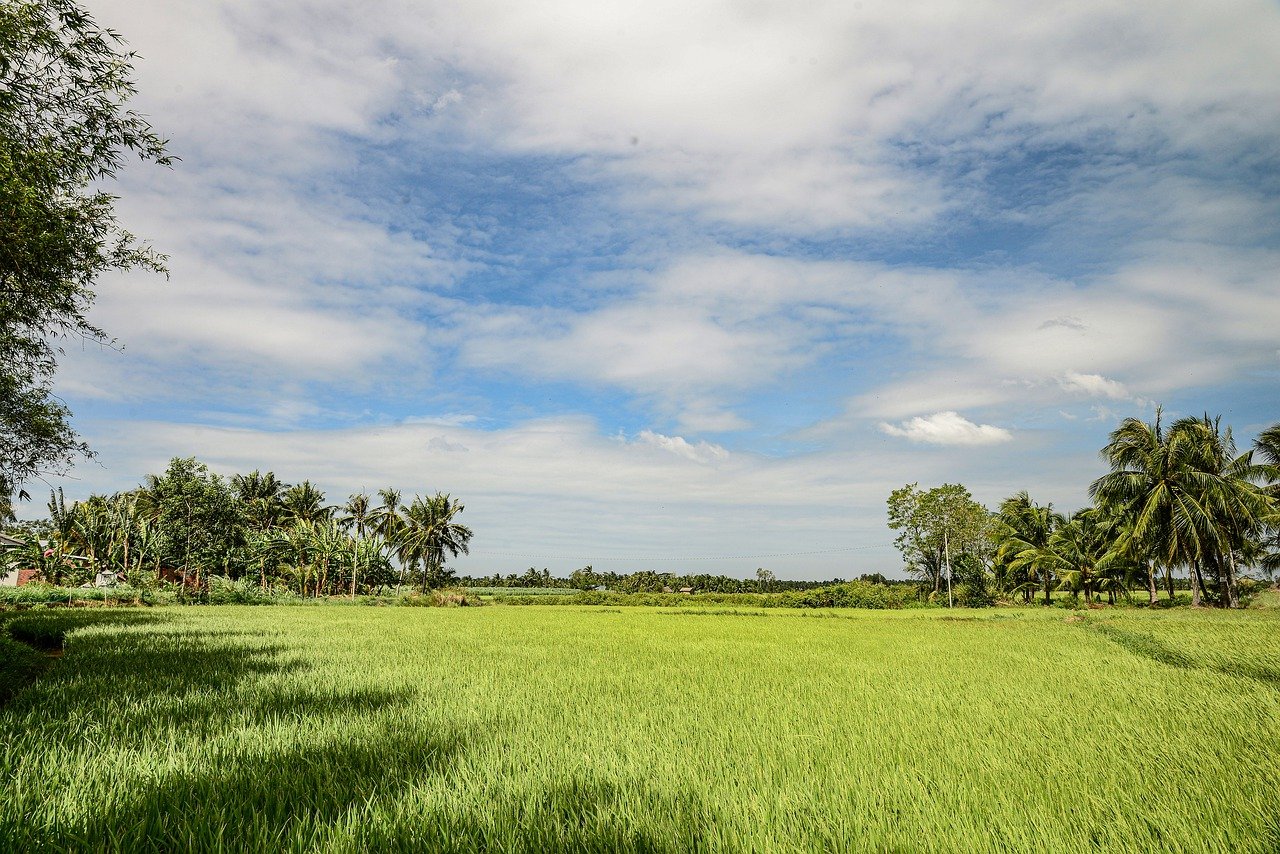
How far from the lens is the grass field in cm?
318

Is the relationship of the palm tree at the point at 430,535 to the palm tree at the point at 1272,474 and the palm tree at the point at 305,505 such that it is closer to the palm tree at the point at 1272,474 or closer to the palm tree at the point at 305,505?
the palm tree at the point at 305,505

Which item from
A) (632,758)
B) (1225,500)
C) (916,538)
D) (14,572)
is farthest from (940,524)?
(14,572)

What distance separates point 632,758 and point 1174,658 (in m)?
12.6

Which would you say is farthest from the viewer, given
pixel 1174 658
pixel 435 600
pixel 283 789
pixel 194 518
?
pixel 194 518

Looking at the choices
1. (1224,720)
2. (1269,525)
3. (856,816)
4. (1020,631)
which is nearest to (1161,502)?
(1269,525)

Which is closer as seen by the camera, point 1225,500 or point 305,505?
point 1225,500

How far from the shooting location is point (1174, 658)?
11711mm

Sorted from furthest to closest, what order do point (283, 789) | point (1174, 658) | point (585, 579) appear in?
point (585, 579) → point (1174, 658) → point (283, 789)

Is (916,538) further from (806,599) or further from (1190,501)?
(1190,501)

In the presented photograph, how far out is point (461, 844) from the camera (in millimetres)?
2977

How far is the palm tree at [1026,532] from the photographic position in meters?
48.6

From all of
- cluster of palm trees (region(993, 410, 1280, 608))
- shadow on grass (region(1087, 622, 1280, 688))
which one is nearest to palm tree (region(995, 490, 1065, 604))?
cluster of palm trees (region(993, 410, 1280, 608))

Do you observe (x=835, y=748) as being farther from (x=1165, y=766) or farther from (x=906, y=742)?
(x=1165, y=766)

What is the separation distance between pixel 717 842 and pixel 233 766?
129 inches
